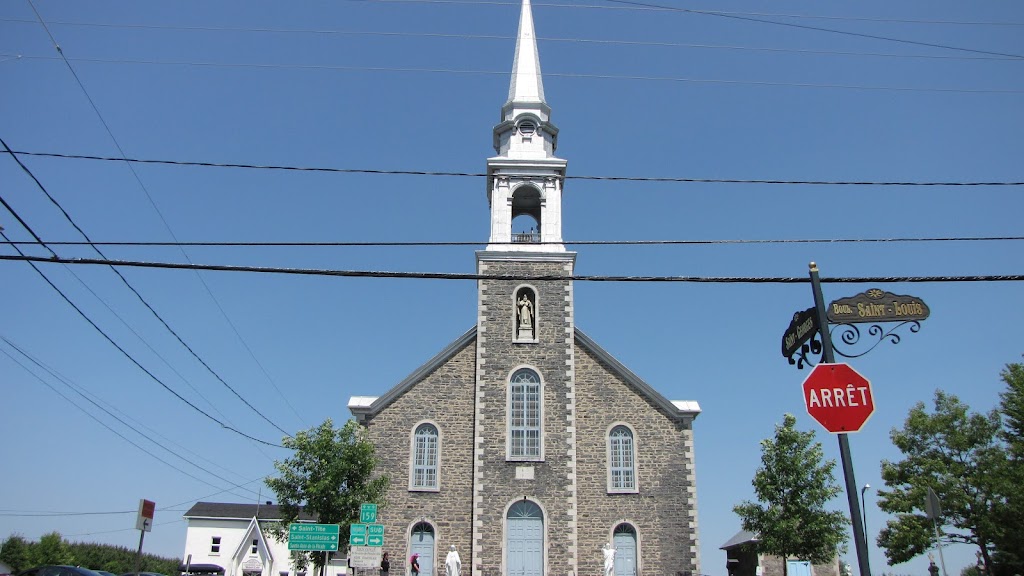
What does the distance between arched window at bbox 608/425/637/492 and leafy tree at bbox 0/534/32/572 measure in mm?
41149

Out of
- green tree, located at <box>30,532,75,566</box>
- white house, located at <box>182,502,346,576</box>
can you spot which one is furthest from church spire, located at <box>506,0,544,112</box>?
green tree, located at <box>30,532,75,566</box>

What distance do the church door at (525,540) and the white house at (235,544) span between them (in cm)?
2212

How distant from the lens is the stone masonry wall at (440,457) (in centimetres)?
2756

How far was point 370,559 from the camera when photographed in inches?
837

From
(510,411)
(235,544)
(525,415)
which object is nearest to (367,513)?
(510,411)

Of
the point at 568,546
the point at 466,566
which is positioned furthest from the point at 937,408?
the point at 466,566

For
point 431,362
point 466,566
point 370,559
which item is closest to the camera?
point 370,559

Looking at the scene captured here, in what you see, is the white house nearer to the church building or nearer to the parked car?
the church building

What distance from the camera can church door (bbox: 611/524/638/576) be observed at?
90.0 feet

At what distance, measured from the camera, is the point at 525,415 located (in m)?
29.0

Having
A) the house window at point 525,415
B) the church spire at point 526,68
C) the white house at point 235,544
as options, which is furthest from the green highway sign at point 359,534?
the white house at point 235,544

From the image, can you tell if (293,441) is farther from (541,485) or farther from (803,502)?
(803,502)

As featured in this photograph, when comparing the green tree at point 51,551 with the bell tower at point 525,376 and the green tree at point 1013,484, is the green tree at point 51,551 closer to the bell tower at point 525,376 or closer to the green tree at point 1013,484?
the bell tower at point 525,376

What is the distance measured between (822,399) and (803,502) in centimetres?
1907
